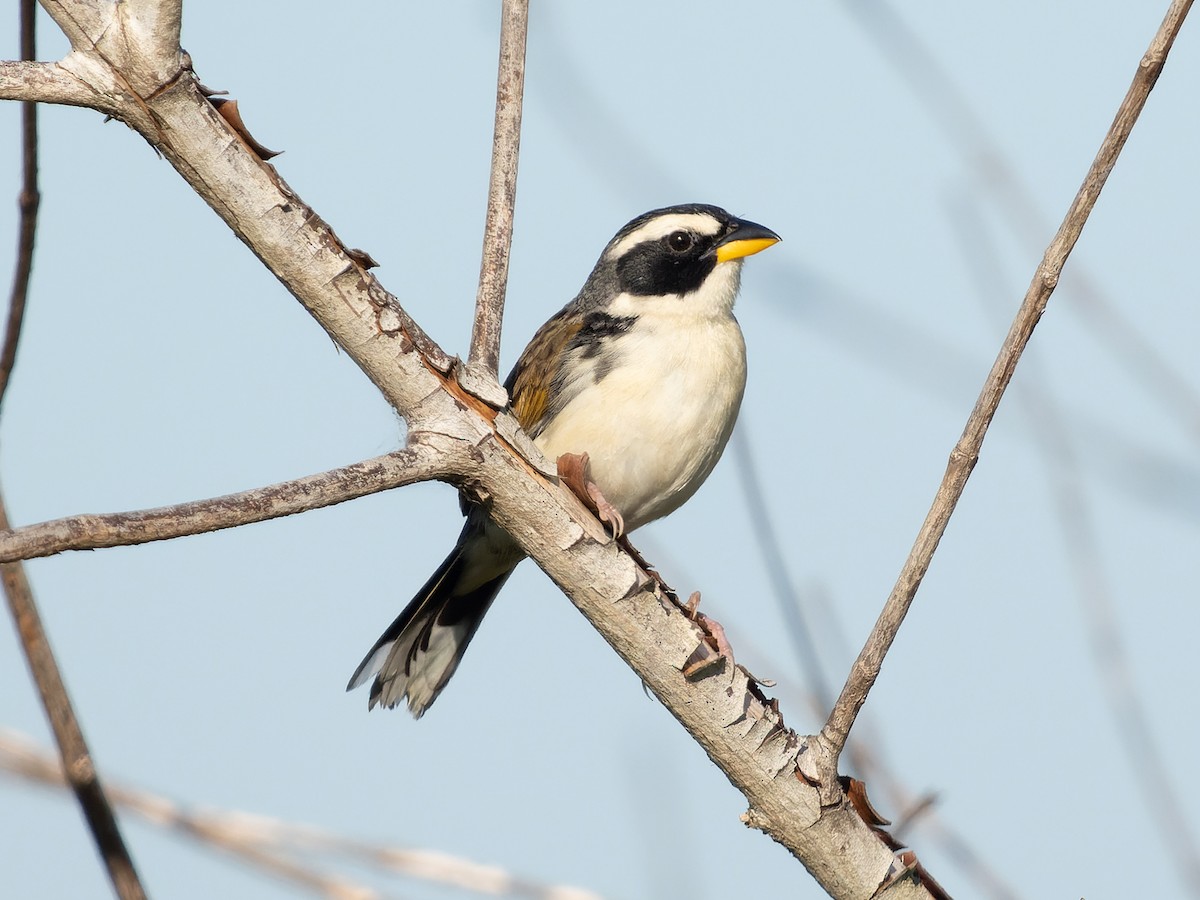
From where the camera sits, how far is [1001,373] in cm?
243

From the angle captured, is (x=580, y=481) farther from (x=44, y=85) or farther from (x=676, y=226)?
(x=676, y=226)

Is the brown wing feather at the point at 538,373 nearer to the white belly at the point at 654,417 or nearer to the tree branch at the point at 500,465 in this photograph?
the white belly at the point at 654,417

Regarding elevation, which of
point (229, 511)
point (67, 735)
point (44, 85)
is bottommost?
point (229, 511)

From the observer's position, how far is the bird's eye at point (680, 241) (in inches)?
216

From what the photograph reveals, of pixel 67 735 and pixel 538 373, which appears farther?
Answer: pixel 538 373

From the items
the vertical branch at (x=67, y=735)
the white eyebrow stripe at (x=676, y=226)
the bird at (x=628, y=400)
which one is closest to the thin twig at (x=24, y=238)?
the vertical branch at (x=67, y=735)

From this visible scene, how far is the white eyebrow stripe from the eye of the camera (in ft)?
18.0

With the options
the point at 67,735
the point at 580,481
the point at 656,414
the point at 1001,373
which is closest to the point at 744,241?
the point at 656,414

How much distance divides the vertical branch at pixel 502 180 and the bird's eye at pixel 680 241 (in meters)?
2.58

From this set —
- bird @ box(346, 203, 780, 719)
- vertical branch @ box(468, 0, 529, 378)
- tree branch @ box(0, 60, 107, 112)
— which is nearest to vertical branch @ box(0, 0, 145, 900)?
tree branch @ box(0, 60, 107, 112)

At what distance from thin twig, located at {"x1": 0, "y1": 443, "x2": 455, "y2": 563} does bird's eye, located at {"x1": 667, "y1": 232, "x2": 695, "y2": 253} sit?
300 cm

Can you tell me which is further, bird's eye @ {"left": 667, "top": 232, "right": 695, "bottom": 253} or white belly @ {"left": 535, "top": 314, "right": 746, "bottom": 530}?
bird's eye @ {"left": 667, "top": 232, "right": 695, "bottom": 253}

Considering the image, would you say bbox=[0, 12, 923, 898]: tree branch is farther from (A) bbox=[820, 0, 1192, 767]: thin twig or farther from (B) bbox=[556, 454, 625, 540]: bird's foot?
(A) bbox=[820, 0, 1192, 767]: thin twig

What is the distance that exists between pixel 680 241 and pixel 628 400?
3.14 feet
